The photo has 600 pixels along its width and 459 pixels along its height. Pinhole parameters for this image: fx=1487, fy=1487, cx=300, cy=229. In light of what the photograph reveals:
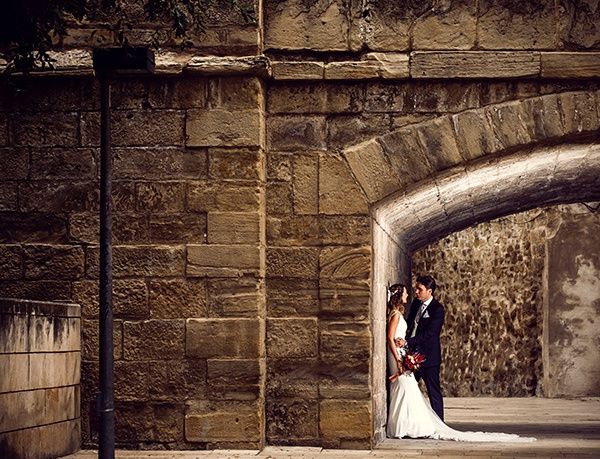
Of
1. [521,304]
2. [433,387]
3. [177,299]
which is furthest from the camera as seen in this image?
[521,304]

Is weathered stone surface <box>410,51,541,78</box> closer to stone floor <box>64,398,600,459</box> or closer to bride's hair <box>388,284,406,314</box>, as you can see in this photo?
stone floor <box>64,398,600,459</box>

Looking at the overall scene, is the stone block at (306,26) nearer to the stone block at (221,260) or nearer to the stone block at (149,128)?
the stone block at (149,128)

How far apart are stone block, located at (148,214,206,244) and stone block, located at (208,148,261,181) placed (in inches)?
13.9

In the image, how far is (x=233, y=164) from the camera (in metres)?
11.4

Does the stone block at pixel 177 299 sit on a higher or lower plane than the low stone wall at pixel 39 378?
higher

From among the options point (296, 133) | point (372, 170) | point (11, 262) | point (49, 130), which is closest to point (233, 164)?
point (296, 133)

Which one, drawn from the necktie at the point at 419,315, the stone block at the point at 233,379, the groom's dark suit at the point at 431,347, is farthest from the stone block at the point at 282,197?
the necktie at the point at 419,315

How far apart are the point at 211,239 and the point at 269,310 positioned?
28.5 inches

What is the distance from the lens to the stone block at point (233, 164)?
446 inches

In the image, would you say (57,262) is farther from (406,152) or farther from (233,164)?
(406,152)

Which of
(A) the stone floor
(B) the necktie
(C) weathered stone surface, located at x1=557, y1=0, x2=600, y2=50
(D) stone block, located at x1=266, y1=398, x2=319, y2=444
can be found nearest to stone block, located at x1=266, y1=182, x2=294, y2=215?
(D) stone block, located at x1=266, y1=398, x2=319, y2=444

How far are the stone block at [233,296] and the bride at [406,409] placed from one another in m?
2.94

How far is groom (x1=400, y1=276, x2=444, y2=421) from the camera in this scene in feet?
47.3

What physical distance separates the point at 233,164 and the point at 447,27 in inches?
77.9
